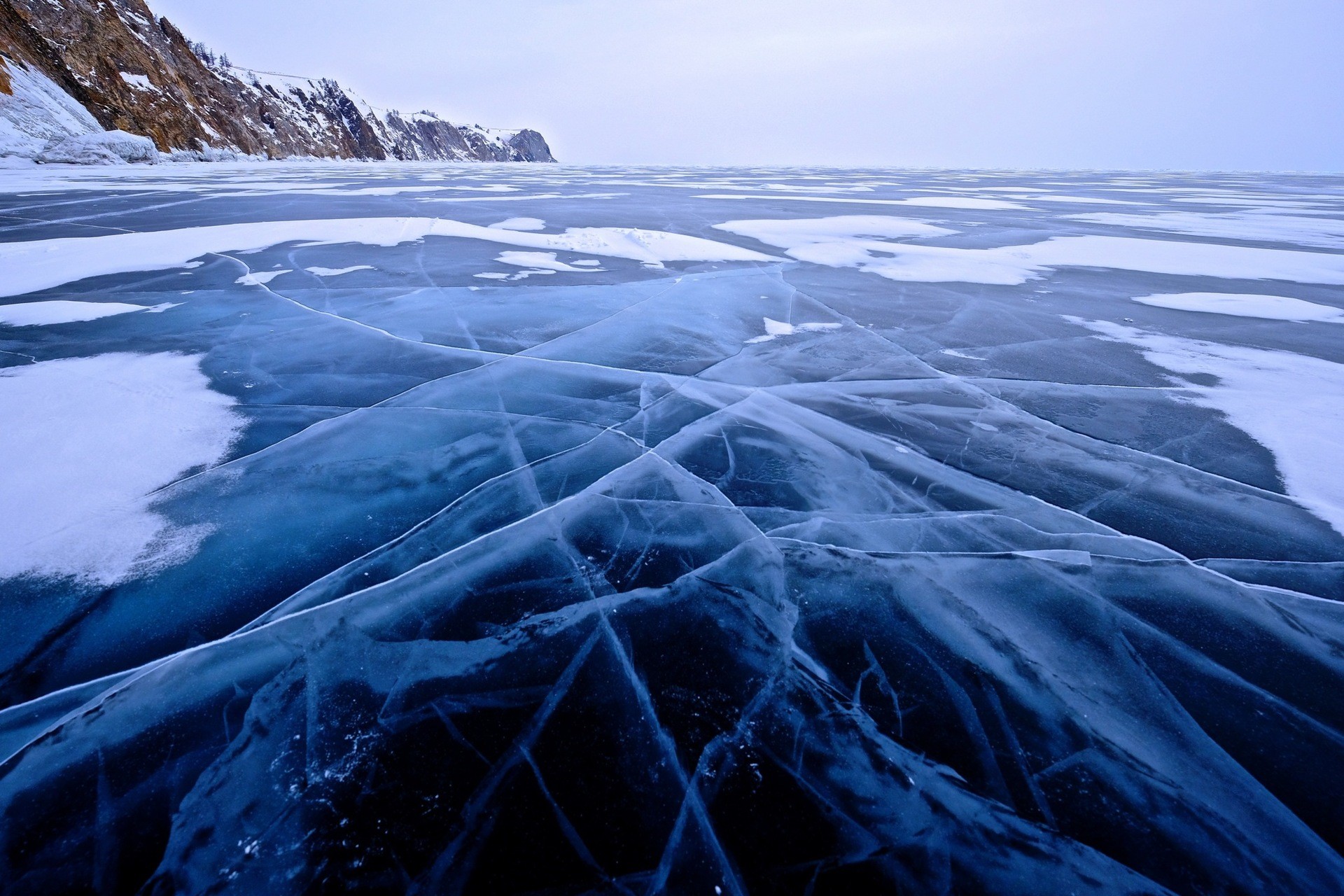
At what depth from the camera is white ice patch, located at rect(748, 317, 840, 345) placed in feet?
8.16

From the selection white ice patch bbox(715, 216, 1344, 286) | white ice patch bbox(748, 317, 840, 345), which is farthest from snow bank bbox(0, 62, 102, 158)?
white ice patch bbox(748, 317, 840, 345)

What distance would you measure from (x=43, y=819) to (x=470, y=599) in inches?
22.8

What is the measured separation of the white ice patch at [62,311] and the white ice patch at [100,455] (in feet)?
1.99

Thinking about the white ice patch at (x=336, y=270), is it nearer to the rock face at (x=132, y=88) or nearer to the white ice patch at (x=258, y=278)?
the white ice patch at (x=258, y=278)

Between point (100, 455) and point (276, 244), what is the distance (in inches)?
125

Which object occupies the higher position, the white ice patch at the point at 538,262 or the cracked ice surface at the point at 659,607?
the white ice patch at the point at 538,262

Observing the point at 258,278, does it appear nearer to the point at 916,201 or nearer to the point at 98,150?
the point at 916,201

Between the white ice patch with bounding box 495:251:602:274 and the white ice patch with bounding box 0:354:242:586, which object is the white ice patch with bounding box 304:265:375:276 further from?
the white ice patch with bounding box 0:354:242:586

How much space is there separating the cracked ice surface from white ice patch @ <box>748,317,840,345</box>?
41 millimetres

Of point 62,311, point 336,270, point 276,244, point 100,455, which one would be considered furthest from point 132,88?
point 100,455

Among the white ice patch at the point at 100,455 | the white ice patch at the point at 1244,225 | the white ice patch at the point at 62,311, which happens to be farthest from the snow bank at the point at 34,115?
the white ice patch at the point at 1244,225

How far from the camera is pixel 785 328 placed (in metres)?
2.60

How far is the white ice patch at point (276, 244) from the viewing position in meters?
3.10

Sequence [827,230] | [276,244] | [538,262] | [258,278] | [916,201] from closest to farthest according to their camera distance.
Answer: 1. [258,278]
2. [538,262]
3. [276,244]
4. [827,230]
5. [916,201]
